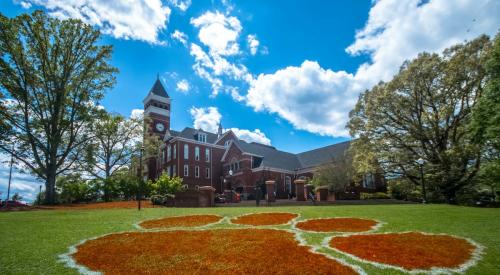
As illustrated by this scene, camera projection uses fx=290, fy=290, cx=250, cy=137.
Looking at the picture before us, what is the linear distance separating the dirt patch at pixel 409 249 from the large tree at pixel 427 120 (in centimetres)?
1666

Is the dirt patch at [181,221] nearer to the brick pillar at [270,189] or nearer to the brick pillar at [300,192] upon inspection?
the brick pillar at [270,189]

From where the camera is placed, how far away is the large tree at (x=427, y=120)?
2267cm

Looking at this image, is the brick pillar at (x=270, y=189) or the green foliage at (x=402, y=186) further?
the green foliage at (x=402, y=186)

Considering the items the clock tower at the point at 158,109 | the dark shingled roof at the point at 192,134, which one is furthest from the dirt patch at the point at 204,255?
the clock tower at the point at 158,109

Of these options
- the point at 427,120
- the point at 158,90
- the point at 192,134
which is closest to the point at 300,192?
the point at 427,120

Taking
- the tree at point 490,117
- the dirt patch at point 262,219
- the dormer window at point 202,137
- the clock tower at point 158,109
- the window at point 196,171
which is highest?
the clock tower at point 158,109

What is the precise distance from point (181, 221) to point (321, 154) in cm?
3325

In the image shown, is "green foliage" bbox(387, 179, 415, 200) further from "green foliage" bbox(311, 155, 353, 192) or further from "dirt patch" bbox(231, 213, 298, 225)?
"dirt patch" bbox(231, 213, 298, 225)

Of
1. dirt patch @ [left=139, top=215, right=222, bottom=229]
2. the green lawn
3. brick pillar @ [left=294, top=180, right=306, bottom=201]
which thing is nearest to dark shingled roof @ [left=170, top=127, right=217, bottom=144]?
brick pillar @ [left=294, top=180, right=306, bottom=201]

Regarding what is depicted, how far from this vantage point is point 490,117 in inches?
688

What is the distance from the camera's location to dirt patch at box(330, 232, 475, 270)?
6712 millimetres

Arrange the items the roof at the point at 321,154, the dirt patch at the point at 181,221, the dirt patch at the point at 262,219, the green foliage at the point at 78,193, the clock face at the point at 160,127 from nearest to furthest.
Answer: the dirt patch at the point at 181,221 < the dirt patch at the point at 262,219 < the green foliage at the point at 78,193 < the roof at the point at 321,154 < the clock face at the point at 160,127

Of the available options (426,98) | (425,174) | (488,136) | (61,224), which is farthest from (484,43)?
(61,224)

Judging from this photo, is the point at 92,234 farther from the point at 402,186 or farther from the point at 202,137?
the point at 202,137
